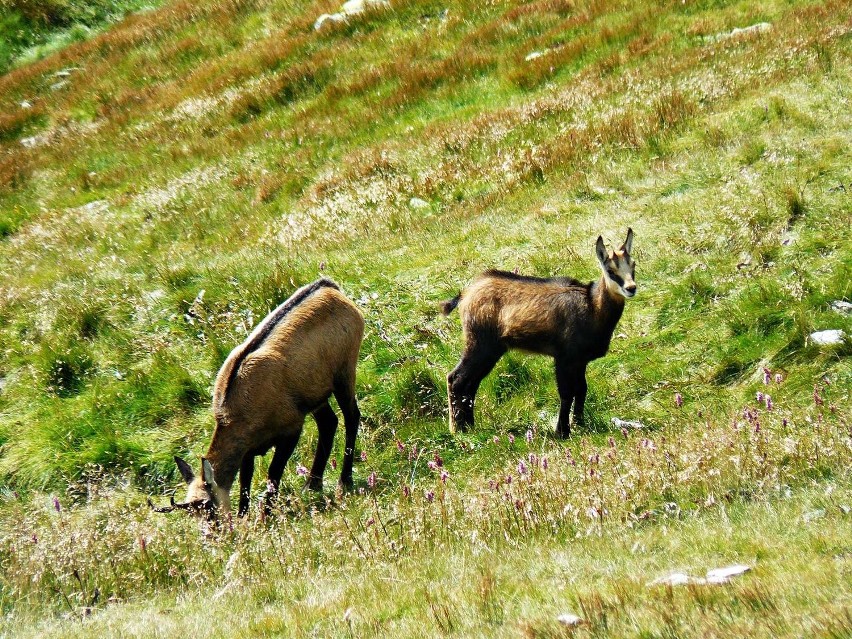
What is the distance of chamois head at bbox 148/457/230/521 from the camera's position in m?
7.42

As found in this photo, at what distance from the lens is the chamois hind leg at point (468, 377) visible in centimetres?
927

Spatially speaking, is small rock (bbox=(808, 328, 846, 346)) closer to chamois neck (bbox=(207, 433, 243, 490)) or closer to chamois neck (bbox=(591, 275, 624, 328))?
chamois neck (bbox=(591, 275, 624, 328))

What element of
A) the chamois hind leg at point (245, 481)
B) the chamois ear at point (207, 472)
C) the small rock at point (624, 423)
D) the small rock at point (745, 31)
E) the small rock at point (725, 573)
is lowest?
the small rock at point (745, 31)

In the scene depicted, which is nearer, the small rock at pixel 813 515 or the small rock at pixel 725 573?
the small rock at pixel 725 573

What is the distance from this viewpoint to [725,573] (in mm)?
4844

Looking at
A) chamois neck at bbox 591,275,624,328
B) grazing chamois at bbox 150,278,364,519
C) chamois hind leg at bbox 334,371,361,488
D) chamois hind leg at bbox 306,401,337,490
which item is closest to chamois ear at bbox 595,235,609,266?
chamois neck at bbox 591,275,624,328

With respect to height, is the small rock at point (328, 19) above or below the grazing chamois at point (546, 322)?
below

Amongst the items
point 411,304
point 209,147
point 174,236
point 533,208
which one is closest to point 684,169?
point 533,208

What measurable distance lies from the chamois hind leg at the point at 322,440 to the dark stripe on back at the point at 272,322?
961 mm

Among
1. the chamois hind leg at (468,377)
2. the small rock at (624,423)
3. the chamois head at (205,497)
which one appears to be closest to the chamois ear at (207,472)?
the chamois head at (205,497)

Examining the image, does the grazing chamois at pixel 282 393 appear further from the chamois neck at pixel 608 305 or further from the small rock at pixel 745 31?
the small rock at pixel 745 31

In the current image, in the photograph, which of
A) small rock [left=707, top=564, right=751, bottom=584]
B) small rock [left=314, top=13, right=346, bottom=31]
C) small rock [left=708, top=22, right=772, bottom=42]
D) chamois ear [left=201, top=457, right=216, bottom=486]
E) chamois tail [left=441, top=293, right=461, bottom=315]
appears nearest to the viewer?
small rock [left=707, top=564, right=751, bottom=584]

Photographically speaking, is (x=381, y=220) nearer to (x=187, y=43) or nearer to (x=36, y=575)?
(x=36, y=575)

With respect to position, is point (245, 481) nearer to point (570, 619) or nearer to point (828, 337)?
point (570, 619)
